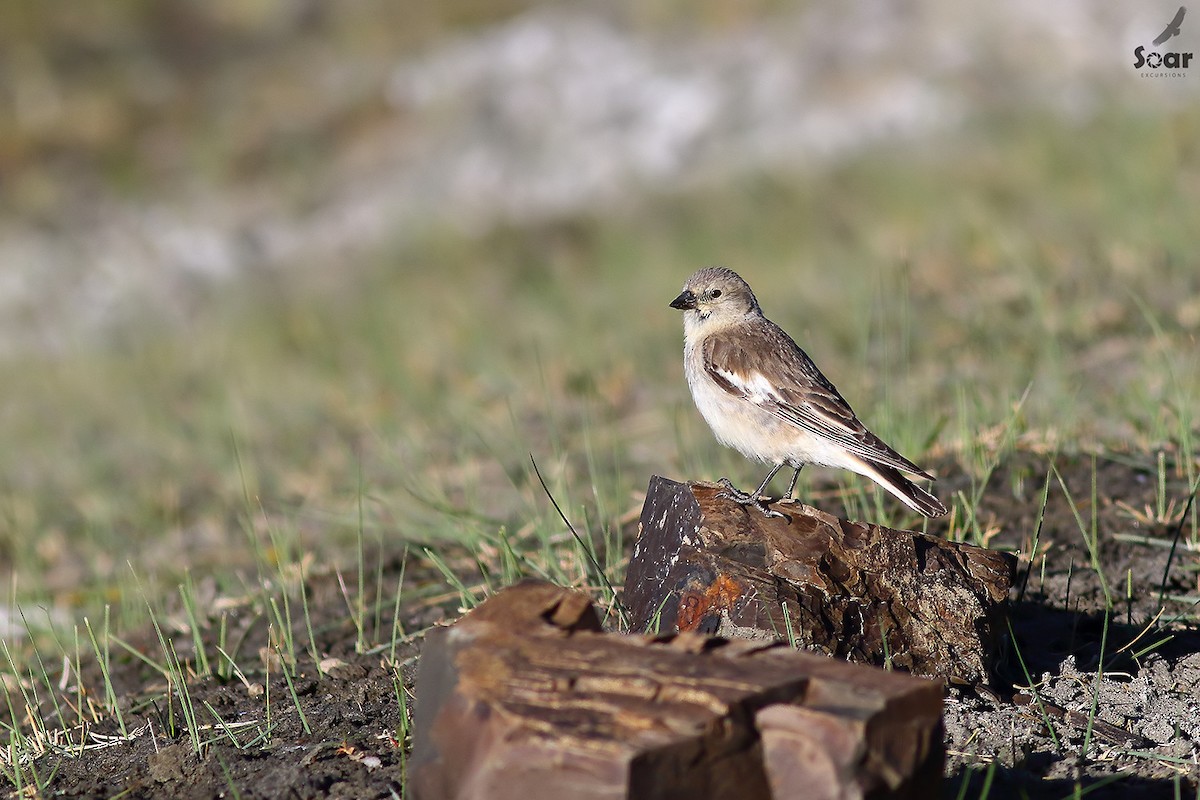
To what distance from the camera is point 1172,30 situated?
49.5 feet

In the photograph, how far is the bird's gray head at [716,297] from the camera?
6.25 meters

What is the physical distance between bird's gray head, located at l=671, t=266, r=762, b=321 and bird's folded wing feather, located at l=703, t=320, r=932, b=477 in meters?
0.28

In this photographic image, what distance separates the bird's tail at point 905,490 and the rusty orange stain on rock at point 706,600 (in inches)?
41.8

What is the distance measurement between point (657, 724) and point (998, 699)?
1.59m

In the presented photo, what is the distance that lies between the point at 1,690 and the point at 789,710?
391 cm

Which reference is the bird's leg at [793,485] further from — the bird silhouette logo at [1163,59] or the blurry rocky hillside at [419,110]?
the bird silhouette logo at [1163,59]

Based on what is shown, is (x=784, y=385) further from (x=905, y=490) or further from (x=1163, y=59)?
(x=1163, y=59)

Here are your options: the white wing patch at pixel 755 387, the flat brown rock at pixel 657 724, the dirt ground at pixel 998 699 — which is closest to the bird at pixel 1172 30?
the dirt ground at pixel 998 699

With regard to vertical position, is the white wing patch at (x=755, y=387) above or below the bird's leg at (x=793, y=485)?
above

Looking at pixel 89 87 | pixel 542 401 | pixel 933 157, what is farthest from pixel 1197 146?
pixel 89 87

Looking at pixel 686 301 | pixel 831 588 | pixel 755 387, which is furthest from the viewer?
pixel 686 301

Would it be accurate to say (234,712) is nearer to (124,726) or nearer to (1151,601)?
(124,726)

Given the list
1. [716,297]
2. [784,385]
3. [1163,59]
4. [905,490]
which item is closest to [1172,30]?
[1163,59]

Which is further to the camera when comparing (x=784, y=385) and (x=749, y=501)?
(x=784, y=385)
